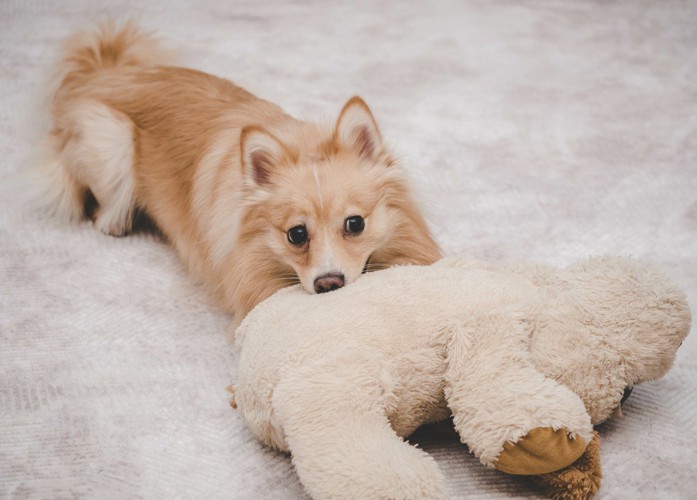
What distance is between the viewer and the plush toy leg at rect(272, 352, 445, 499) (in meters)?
1.24

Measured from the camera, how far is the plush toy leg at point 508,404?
4.34ft

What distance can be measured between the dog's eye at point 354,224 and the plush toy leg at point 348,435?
1.75ft

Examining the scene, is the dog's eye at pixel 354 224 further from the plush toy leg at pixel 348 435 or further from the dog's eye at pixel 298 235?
the plush toy leg at pixel 348 435

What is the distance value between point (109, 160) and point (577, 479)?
197 cm

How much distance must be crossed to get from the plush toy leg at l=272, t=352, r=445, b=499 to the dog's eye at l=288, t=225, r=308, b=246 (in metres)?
0.54

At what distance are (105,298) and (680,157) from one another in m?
2.35

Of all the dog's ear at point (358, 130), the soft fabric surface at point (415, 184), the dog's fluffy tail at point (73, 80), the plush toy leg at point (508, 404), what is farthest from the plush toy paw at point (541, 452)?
the dog's fluffy tail at point (73, 80)

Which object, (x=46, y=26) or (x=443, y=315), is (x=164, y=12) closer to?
(x=46, y=26)

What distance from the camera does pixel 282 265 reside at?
204 centimetres

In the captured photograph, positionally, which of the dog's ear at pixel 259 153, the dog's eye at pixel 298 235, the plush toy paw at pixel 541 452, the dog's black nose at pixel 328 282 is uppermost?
the dog's ear at pixel 259 153

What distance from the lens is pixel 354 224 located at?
1.92m

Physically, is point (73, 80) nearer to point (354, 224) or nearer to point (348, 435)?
point (354, 224)

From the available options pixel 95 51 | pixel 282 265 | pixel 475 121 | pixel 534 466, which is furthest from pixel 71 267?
pixel 475 121

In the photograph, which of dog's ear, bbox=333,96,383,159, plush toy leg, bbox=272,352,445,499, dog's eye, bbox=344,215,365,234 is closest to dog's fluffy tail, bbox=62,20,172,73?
dog's ear, bbox=333,96,383,159
